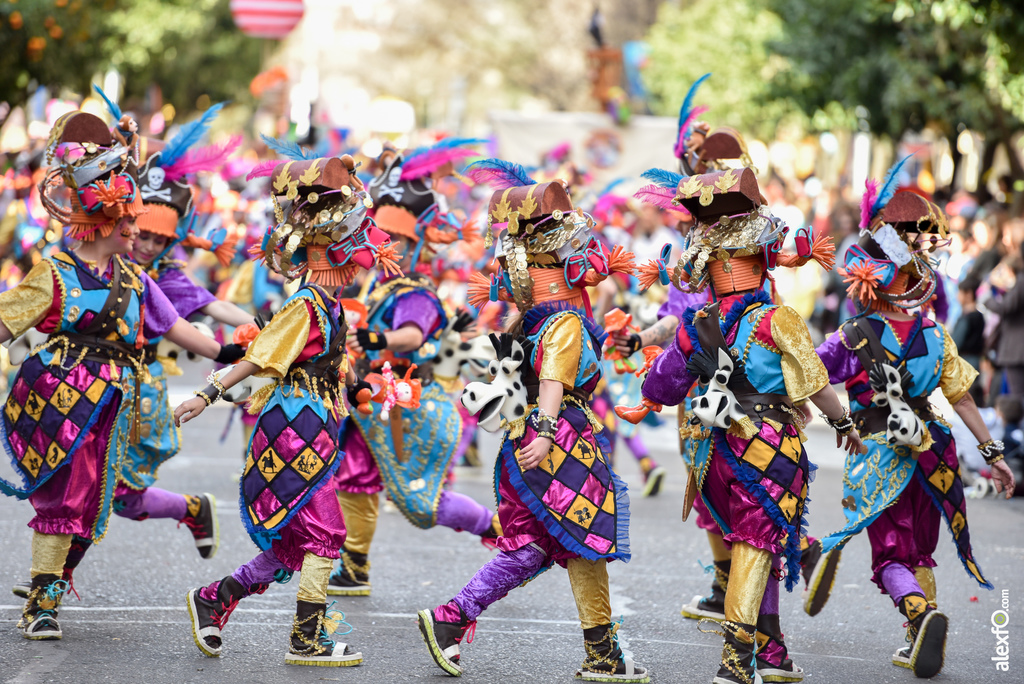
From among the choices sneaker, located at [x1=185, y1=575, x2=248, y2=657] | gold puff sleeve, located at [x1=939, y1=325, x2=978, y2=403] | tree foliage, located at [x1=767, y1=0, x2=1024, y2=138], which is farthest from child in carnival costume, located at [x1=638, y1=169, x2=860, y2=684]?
tree foliage, located at [x1=767, y1=0, x2=1024, y2=138]

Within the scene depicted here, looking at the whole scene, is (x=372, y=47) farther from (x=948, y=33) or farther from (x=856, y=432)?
(x=856, y=432)

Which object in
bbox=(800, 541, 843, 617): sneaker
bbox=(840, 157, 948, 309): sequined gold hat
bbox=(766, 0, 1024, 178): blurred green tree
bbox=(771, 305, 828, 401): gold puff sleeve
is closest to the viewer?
bbox=(771, 305, 828, 401): gold puff sleeve

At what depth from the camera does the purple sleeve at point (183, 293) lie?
639 centimetres

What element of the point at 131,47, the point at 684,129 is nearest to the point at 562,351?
the point at 684,129

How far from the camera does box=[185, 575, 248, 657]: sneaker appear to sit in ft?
16.5

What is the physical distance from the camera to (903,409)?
212 inches

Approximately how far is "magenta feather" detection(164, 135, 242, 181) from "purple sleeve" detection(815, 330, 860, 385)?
10.5ft

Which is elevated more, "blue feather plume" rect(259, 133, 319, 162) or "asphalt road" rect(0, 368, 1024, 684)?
"blue feather plume" rect(259, 133, 319, 162)

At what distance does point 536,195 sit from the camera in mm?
4910

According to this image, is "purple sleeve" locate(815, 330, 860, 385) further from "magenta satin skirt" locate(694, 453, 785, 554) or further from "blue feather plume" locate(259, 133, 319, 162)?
"blue feather plume" locate(259, 133, 319, 162)

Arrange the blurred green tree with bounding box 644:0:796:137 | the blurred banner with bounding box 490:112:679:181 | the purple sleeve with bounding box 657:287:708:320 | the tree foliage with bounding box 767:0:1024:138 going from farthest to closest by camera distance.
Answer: the blurred green tree with bounding box 644:0:796:137 → the blurred banner with bounding box 490:112:679:181 → the tree foliage with bounding box 767:0:1024:138 → the purple sleeve with bounding box 657:287:708:320

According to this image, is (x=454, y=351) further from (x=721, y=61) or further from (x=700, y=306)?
(x=721, y=61)

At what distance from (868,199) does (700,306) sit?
3.02 ft

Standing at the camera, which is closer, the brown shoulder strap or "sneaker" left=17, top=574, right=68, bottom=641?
"sneaker" left=17, top=574, right=68, bottom=641
